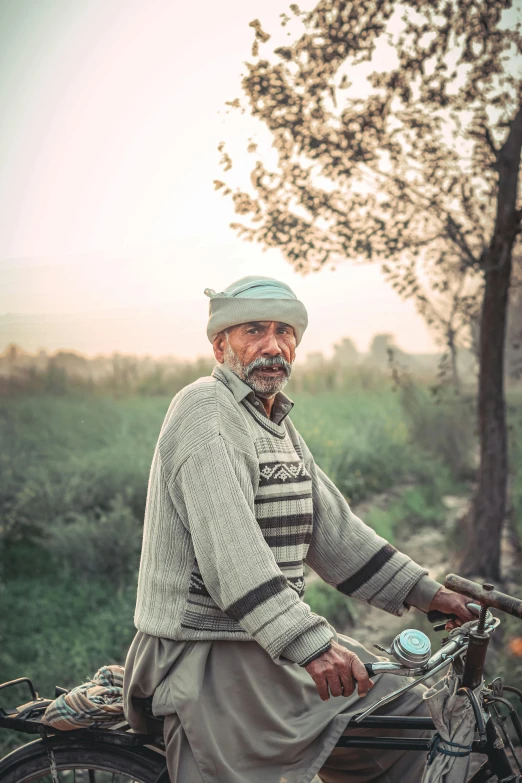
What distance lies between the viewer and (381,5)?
4996 mm

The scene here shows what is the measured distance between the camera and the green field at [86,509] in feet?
15.4

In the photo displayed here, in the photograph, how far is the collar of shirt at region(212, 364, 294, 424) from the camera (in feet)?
7.48

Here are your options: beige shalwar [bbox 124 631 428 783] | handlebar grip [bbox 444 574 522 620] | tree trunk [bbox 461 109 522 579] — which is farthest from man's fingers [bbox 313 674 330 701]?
tree trunk [bbox 461 109 522 579]

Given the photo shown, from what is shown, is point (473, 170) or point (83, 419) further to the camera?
point (83, 419)

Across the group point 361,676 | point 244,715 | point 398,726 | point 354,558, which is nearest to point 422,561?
point 354,558

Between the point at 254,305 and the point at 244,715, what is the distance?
122cm

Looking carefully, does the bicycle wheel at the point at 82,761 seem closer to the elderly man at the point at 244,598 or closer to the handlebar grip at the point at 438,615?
the elderly man at the point at 244,598

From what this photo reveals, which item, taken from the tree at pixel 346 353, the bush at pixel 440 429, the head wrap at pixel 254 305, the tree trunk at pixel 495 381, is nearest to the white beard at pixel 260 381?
the head wrap at pixel 254 305

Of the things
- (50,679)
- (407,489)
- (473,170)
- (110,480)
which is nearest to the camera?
(50,679)

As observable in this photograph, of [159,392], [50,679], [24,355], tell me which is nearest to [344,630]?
[50,679]

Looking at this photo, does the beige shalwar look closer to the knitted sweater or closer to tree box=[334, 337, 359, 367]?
the knitted sweater

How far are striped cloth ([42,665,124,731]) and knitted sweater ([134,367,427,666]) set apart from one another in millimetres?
281

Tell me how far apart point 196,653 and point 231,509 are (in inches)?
17.7

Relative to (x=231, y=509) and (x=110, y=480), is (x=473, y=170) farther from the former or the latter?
(x=231, y=509)
